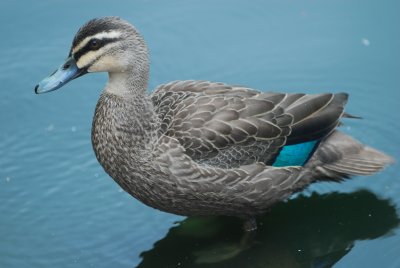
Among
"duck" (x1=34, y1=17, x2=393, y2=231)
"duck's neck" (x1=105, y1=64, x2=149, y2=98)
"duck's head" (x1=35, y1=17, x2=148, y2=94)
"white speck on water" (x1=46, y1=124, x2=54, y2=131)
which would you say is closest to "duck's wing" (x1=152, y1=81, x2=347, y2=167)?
"duck" (x1=34, y1=17, x2=393, y2=231)

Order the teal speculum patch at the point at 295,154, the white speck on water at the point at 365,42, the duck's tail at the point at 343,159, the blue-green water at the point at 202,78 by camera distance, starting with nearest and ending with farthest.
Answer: the teal speculum patch at the point at 295,154
the blue-green water at the point at 202,78
the duck's tail at the point at 343,159
the white speck on water at the point at 365,42

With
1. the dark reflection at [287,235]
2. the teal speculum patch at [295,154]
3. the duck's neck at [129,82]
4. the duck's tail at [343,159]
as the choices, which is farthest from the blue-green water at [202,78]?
the duck's neck at [129,82]

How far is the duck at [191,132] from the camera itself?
5.98 meters

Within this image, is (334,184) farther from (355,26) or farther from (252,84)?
(355,26)

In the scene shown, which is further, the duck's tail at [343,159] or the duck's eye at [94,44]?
the duck's tail at [343,159]

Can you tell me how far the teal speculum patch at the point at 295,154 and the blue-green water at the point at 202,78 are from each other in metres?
0.59

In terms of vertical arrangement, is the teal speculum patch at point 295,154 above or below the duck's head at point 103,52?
below

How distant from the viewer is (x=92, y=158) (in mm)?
Result: 7312

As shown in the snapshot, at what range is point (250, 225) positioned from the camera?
6.66 metres

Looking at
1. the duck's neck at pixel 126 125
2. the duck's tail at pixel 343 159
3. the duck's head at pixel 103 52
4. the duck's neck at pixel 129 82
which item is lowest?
the duck's tail at pixel 343 159

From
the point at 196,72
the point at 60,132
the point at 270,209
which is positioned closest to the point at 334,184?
the point at 270,209

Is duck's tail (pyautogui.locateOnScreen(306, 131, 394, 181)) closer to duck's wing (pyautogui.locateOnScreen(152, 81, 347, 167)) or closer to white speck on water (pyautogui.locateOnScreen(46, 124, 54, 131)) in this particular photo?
duck's wing (pyautogui.locateOnScreen(152, 81, 347, 167))

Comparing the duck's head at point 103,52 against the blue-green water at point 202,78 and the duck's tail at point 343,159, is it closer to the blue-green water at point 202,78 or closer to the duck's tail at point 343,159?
the blue-green water at point 202,78

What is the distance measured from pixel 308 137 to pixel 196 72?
1913mm
